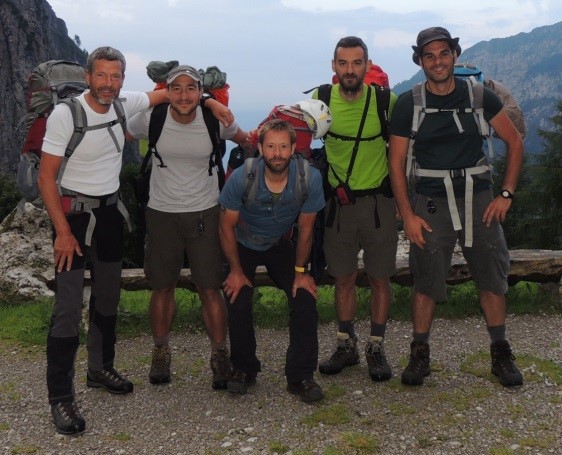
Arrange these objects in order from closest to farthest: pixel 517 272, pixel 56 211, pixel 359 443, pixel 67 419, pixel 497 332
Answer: pixel 359 443 < pixel 56 211 < pixel 67 419 < pixel 497 332 < pixel 517 272

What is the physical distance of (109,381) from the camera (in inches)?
251

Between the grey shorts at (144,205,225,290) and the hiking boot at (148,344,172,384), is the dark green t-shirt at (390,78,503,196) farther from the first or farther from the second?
the hiking boot at (148,344,172,384)

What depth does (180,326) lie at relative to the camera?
8695 mm

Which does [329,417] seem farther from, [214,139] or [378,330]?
[214,139]

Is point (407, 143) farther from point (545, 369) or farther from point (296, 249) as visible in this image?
point (545, 369)

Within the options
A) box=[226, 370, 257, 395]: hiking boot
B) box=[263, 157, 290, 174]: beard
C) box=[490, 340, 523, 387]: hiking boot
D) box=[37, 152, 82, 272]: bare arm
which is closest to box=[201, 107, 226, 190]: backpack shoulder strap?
box=[263, 157, 290, 174]: beard

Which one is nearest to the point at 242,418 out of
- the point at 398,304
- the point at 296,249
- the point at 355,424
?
the point at 355,424

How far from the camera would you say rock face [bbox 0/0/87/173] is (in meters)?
84.8

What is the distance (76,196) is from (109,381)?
212 cm

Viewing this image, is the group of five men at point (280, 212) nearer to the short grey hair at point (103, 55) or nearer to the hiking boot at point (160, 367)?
the short grey hair at point (103, 55)

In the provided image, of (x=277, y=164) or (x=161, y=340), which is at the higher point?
(x=277, y=164)

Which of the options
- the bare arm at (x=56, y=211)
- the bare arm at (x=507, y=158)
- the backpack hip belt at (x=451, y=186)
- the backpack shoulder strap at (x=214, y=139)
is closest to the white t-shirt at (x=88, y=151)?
the bare arm at (x=56, y=211)

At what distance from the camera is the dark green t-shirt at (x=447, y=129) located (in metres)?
5.71

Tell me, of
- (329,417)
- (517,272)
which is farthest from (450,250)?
(517,272)
